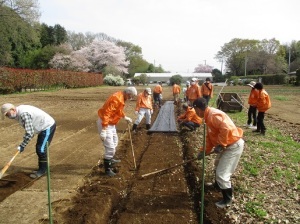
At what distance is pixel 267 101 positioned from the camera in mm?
9375

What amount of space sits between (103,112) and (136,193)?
169 centimetres

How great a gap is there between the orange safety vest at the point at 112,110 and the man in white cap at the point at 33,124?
106cm

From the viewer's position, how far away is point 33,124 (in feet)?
18.1

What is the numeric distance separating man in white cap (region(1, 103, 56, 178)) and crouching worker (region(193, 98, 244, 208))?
277cm

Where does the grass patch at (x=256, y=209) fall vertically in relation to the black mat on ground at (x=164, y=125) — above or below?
below

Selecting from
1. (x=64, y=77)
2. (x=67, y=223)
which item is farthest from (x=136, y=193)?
(x=64, y=77)

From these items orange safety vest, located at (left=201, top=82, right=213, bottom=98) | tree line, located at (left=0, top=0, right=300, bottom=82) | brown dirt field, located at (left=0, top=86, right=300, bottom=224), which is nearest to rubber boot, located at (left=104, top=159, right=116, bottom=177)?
brown dirt field, located at (left=0, top=86, right=300, bottom=224)

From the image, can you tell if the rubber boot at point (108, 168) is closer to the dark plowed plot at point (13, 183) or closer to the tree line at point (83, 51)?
the dark plowed plot at point (13, 183)

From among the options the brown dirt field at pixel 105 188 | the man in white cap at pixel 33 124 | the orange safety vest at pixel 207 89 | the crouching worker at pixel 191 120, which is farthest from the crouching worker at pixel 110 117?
the orange safety vest at pixel 207 89

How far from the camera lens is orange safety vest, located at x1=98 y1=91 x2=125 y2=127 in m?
5.75

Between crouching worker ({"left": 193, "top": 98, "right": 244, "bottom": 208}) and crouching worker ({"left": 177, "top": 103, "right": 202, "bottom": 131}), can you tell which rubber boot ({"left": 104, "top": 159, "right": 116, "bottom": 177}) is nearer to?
crouching worker ({"left": 193, "top": 98, "right": 244, "bottom": 208})

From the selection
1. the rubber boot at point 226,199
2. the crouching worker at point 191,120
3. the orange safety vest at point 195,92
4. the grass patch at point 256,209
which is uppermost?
the orange safety vest at point 195,92

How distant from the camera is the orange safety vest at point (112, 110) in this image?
5750mm

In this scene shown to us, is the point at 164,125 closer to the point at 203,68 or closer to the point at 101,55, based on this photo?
the point at 101,55
